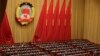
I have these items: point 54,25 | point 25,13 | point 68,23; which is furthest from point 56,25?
point 25,13

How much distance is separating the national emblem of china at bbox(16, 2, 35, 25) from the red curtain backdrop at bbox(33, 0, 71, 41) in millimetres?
255

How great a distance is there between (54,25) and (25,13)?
77 cm

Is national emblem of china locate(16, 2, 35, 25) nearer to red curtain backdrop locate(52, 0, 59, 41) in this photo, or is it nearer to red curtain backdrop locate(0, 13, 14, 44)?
red curtain backdrop locate(0, 13, 14, 44)

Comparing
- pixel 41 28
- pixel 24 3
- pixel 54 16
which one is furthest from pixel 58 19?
pixel 24 3

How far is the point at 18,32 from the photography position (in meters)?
5.26

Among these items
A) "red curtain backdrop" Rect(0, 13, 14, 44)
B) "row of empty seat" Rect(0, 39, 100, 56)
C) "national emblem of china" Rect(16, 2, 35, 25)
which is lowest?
"row of empty seat" Rect(0, 39, 100, 56)

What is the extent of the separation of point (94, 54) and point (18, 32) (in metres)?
1.68

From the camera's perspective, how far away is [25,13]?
17.3 feet

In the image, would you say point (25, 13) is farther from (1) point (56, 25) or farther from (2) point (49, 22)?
(1) point (56, 25)

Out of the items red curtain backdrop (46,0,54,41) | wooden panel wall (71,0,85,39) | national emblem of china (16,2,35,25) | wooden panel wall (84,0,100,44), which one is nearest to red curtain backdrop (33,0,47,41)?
red curtain backdrop (46,0,54,41)

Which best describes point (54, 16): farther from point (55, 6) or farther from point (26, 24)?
point (26, 24)

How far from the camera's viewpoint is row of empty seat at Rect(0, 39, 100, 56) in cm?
432

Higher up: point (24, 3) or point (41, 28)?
point (24, 3)

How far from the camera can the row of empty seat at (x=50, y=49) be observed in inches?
170
